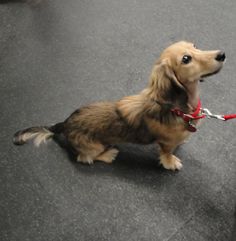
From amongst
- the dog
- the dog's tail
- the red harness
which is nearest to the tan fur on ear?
the dog

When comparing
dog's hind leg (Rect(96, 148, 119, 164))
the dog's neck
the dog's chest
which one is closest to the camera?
the dog's neck

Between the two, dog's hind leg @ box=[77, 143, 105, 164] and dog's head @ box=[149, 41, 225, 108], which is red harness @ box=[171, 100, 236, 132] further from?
dog's hind leg @ box=[77, 143, 105, 164]

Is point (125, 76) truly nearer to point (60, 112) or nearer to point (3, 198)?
point (60, 112)

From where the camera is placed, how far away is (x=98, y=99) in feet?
8.36

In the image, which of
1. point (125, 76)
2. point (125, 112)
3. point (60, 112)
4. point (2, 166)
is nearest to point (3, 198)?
point (2, 166)

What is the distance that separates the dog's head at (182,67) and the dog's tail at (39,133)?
0.67 metres

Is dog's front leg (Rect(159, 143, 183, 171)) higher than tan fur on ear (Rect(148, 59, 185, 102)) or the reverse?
the reverse

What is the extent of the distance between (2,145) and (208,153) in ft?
4.15

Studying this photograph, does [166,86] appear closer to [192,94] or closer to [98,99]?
[192,94]

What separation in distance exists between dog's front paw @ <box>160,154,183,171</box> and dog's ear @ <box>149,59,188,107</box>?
448 millimetres

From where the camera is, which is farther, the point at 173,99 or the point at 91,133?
the point at 91,133

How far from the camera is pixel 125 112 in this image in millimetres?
1936

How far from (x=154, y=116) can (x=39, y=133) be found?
0.71 m

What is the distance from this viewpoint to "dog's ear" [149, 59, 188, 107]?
5.51ft
